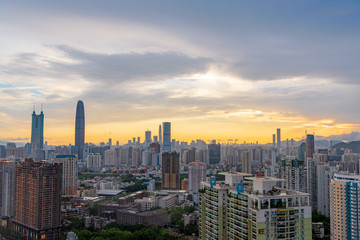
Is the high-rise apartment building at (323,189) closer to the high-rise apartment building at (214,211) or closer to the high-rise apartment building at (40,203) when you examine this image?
the high-rise apartment building at (214,211)

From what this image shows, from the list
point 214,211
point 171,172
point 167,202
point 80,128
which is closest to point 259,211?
point 214,211

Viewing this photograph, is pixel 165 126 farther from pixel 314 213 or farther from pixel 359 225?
pixel 359 225

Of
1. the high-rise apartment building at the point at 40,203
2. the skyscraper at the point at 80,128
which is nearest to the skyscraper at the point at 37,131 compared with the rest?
the skyscraper at the point at 80,128

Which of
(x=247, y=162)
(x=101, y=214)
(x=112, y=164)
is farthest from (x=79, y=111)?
(x=101, y=214)

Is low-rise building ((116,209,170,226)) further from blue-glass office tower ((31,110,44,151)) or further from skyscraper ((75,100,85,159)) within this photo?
skyscraper ((75,100,85,159))

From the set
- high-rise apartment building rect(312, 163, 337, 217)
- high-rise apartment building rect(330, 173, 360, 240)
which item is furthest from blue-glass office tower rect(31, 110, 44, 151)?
high-rise apartment building rect(330, 173, 360, 240)
